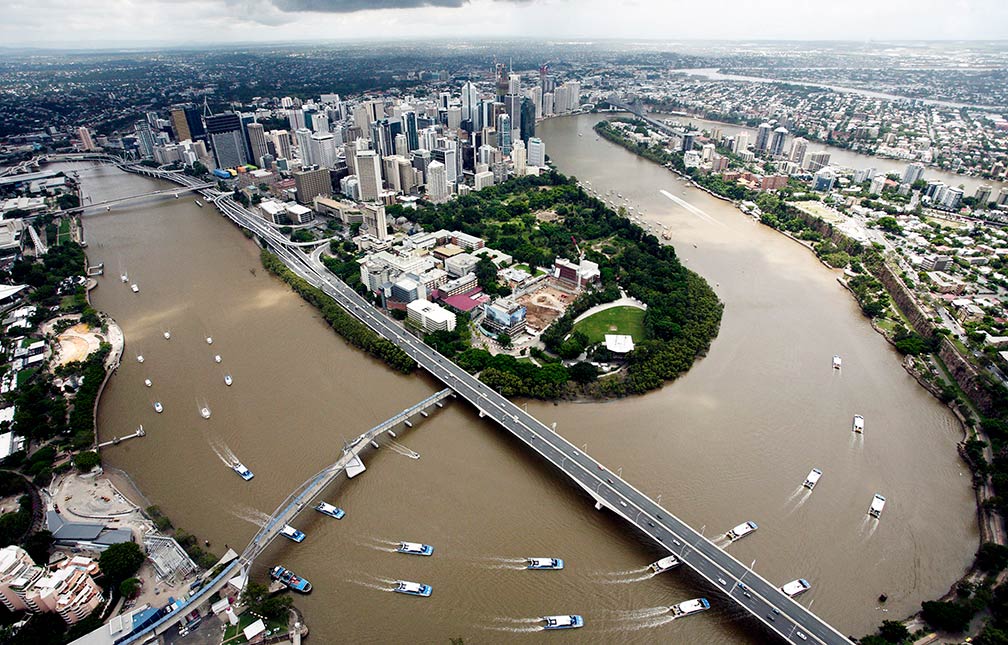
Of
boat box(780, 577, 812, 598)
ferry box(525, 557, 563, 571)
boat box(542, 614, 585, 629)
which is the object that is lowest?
boat box(542, 614, 585, 629)

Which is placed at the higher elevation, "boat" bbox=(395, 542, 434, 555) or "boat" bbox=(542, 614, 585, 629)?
"boat" bbox=(395, 542, 434, 555)

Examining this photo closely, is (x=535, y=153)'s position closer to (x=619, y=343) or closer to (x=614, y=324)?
(x=614, y=324)

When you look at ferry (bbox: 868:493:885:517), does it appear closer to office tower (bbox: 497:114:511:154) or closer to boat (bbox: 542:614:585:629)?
boat (bbox: 542:614:585:629)

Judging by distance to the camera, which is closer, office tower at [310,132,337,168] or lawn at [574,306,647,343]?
lawn at [574,306,647,343]

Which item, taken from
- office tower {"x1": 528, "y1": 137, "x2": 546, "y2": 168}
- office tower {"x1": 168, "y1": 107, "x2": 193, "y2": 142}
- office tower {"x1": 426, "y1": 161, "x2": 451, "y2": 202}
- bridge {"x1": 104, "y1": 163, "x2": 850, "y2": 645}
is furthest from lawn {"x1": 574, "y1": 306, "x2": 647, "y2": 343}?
office tower {"x1": 168, "y1": 107, "x2": 193, "y2": 142}

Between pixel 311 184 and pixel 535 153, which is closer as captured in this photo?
pixel 311 184

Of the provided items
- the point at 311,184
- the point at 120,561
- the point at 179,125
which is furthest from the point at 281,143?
the point at 120,561
